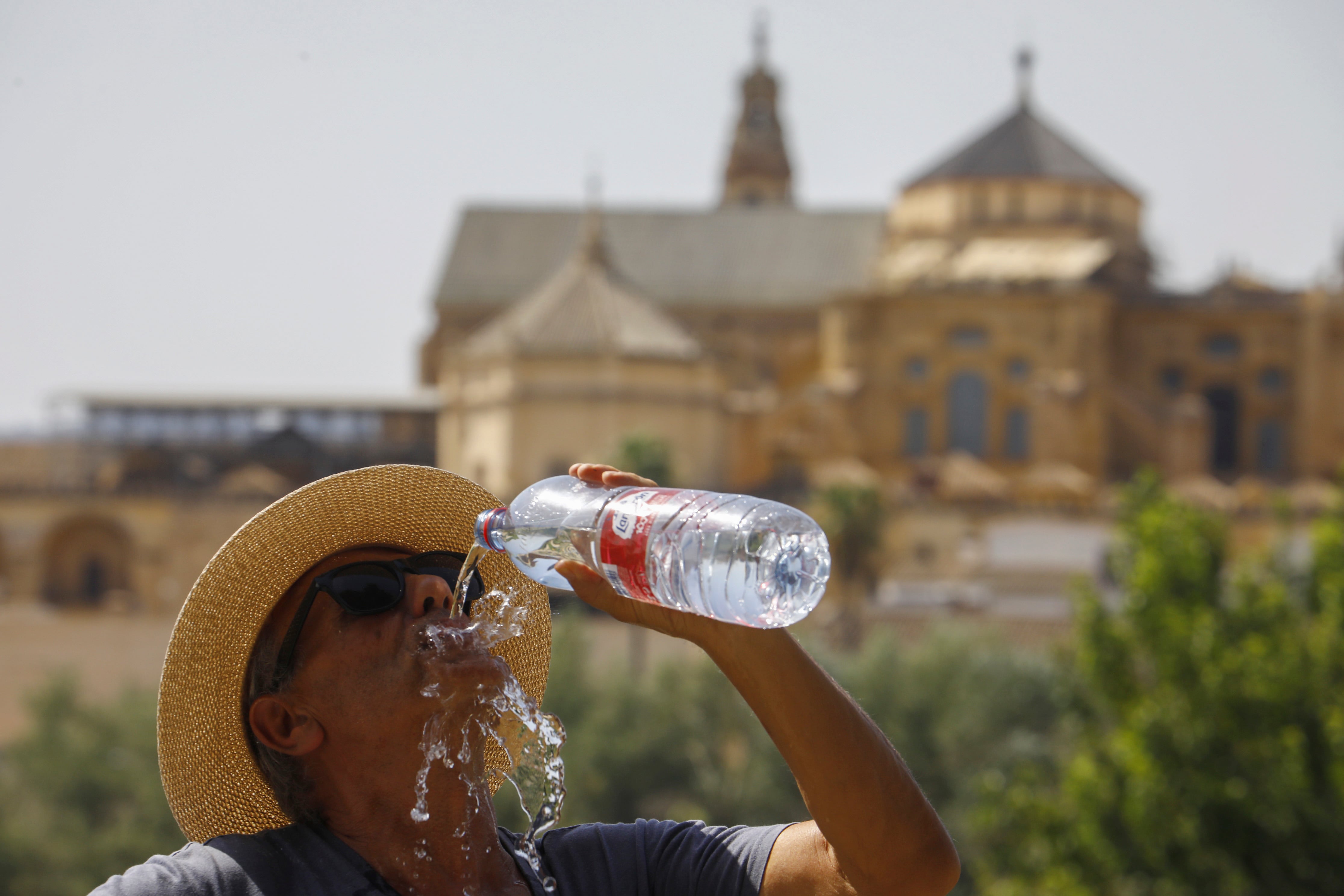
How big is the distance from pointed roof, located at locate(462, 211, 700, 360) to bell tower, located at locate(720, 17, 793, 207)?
2042 cm

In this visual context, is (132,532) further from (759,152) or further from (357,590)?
(357,590)

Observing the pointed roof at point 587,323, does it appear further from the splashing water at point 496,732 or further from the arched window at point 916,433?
the splashing water at point 496,732

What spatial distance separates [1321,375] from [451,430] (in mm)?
25047

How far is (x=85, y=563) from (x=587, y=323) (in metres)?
17.4

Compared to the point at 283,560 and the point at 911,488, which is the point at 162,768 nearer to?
the point at 283,560

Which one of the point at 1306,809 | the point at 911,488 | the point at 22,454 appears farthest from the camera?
the point at 22,454

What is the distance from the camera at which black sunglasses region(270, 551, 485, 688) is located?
2.70 m

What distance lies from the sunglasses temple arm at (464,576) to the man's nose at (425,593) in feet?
0.08

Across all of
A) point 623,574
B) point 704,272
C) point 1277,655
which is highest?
point 704,272

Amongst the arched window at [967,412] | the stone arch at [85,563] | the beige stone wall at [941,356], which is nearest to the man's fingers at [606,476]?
the beige stone wall at [941,356]

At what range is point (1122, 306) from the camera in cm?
4903

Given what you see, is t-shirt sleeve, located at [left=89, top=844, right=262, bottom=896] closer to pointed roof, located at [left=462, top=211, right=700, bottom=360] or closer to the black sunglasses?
the black sunglasses

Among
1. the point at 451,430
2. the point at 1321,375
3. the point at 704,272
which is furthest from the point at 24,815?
the point at 1321,375

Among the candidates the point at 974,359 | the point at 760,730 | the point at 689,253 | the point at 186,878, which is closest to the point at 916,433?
the point at 974,359
